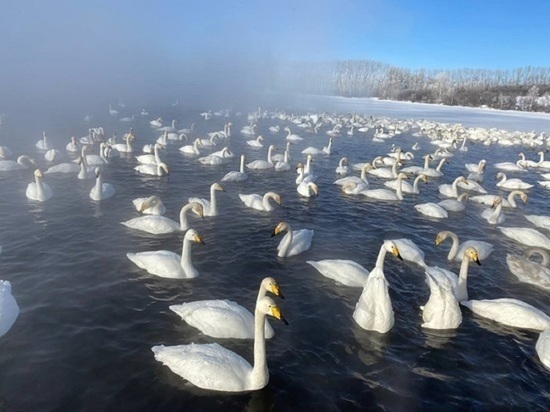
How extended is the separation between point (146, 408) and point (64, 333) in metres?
3.06

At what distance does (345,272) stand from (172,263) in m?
4.87

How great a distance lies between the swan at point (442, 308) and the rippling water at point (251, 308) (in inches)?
8.8

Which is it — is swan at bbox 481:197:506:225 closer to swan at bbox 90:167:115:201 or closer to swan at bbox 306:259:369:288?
swan at bbox 306:259:369:288

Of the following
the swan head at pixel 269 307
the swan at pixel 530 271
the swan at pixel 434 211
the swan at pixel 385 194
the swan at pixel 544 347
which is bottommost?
the swan at pixel 544 347

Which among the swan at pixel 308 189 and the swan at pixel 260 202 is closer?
the swan at pixel 260 202

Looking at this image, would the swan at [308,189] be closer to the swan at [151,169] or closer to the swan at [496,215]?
the swan at [151,169]

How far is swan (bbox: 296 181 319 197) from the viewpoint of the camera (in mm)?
19531

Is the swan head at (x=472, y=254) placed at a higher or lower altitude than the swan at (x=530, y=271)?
higher

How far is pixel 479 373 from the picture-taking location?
8.09m

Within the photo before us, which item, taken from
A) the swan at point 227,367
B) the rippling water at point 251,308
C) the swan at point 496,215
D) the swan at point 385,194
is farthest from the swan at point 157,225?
the swan at point 496,215

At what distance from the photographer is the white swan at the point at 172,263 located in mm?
10719

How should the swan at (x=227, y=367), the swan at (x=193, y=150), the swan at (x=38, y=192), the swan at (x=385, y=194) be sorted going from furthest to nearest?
the swan at (x=193, y=150)
the swan at (x=385, y=194)
the swan at (x=38, y=192)
the swan at (x=227, y=367)

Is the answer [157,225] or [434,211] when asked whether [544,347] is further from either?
[157,225]

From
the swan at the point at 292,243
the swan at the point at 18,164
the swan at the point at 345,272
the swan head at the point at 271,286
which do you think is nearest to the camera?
the swan head at the point at 271,286
